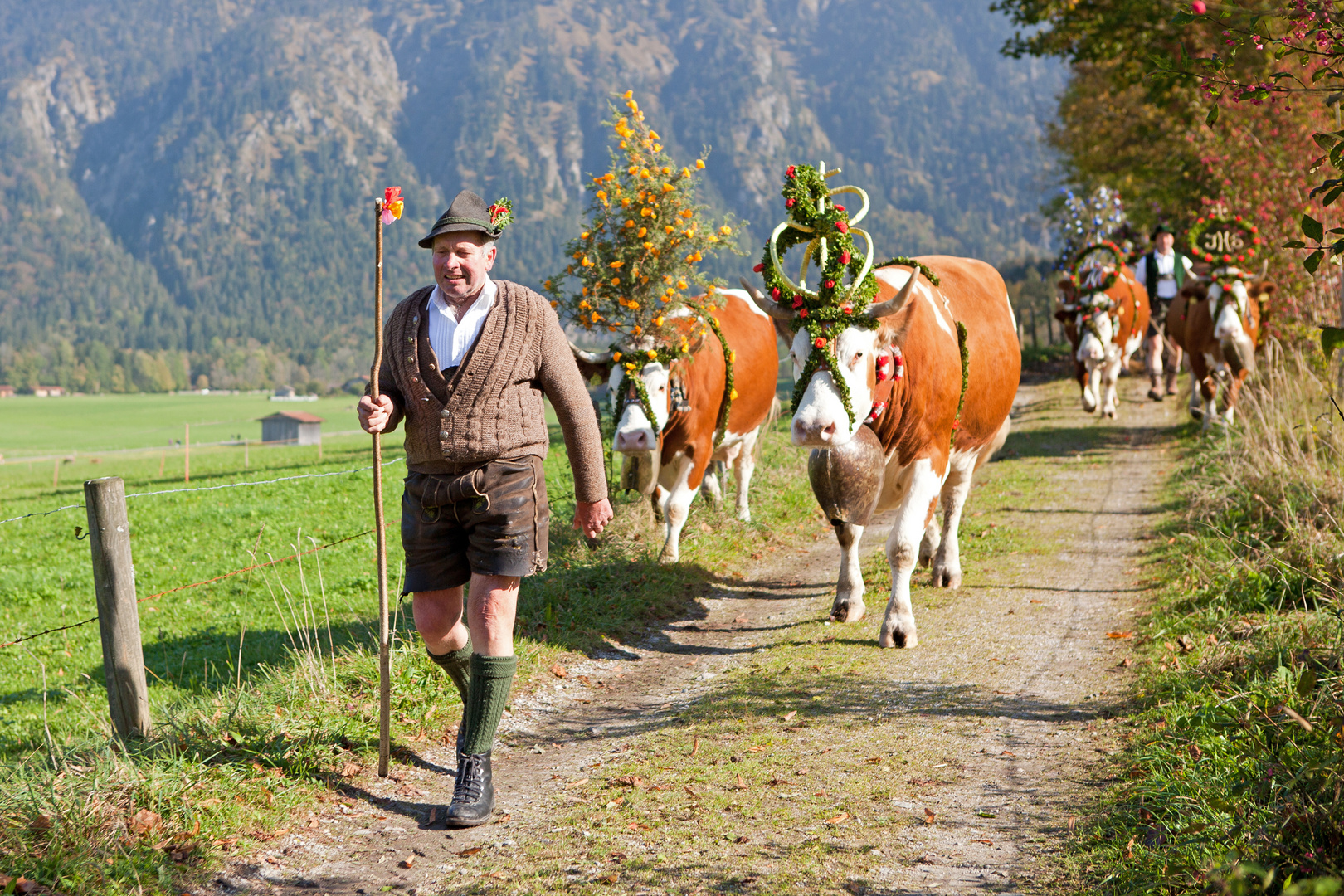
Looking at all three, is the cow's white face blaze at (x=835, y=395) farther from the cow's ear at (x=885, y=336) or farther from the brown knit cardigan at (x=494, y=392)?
the brown knit cardigan at (x=494, y=392)

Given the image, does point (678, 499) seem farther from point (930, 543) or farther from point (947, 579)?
point (947, 579)

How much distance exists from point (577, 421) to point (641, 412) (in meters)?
3.13

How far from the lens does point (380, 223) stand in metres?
4.31

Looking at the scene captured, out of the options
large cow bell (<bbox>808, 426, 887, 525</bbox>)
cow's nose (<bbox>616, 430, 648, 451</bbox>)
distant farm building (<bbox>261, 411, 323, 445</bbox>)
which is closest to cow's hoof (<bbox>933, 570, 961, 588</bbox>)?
large cow bell (<bbox>808, 426, 887, 525</bbox>)

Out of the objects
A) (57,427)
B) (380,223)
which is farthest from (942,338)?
(57,427)

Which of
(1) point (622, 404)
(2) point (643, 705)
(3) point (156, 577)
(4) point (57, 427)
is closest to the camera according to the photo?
(2) point (643, 705)

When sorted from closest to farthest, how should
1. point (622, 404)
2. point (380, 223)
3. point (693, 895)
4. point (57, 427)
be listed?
point (693, 895) < point (380, 223) < point (622, 404) < point (57, 427)

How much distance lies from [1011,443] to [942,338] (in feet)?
26.8

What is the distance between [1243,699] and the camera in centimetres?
454

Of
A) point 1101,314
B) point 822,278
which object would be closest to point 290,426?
point 1101,314

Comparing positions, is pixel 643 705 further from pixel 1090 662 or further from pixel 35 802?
pixel 35 802

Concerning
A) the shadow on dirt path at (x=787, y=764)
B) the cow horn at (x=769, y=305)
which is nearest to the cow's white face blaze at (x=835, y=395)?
the cow horn at (x=769, y=305)

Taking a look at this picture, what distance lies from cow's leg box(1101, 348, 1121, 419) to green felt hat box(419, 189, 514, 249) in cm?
1240

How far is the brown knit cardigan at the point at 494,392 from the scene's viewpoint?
4.09 meters
